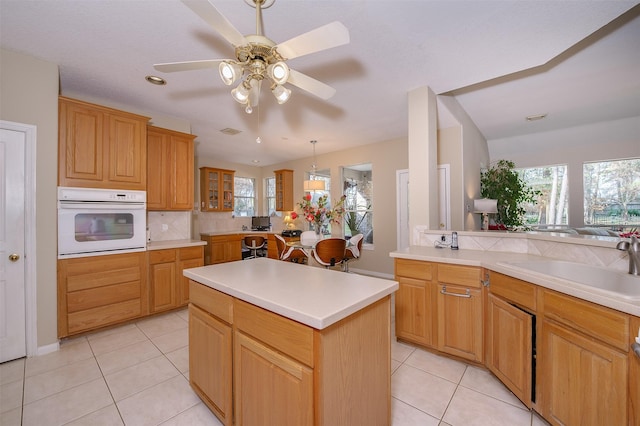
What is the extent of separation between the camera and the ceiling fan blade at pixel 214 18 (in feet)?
3.85

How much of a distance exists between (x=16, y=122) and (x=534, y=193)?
7.59 m

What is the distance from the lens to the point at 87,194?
2518 mm

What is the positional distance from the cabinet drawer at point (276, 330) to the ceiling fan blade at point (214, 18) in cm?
144

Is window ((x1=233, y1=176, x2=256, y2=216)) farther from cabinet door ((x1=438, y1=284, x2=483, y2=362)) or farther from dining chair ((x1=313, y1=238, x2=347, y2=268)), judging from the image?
cabinet door ((x1=438, y1=284, x2=483, y2=362))

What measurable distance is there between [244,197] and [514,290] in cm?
638

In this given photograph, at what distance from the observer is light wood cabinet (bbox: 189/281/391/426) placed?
942 millimetres

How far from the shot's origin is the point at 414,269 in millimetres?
2252

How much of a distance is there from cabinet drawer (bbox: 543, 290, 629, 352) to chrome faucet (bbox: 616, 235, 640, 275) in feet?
1.55

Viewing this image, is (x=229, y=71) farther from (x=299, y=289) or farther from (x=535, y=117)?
(x=535, y=117)

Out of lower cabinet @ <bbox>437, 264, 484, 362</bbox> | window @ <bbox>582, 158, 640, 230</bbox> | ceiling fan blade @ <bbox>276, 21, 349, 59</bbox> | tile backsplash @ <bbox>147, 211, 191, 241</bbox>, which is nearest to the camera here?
ceiling fan blade @ <bbox>276, 21, 349, 59</bbox>

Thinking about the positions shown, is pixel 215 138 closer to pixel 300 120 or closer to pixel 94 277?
pixel 300 120

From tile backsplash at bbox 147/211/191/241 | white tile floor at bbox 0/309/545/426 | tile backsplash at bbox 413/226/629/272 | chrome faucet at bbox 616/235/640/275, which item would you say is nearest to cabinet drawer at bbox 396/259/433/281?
tile backsplash at bbox 413/226/629/272

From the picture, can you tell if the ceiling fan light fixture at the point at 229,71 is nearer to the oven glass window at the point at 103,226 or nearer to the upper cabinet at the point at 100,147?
the upper cabinet at the point at 100,147

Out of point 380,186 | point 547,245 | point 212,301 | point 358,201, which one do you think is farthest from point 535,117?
point 212,301
